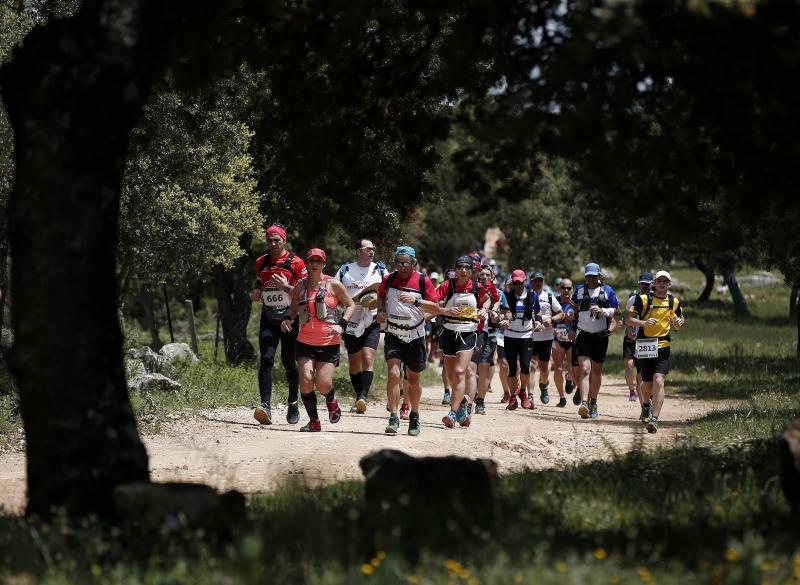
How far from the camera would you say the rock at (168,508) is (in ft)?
19.6

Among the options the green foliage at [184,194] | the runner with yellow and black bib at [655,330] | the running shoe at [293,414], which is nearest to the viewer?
the running shoe at [293,414]

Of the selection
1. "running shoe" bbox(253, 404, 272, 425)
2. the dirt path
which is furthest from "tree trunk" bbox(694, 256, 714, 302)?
Result: "running shoe" bbox(253, 404, 272, 425)

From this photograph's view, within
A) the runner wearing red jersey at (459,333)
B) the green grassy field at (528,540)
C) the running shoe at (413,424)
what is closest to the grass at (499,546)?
the green grassy field at (528,540)

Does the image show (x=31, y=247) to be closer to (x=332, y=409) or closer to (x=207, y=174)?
(x=332, y=409)

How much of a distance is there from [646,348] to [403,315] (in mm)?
3512

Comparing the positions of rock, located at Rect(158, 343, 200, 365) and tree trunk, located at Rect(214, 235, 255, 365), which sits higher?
tree trunk, located at Rect(214, 235, 255, 365)

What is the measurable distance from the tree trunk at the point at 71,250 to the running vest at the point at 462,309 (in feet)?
25.4

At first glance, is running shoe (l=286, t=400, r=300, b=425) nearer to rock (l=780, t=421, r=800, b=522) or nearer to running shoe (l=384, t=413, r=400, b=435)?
running shoe (l=384, t=413, r=400, b=435)

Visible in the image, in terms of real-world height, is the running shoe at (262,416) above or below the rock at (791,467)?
below

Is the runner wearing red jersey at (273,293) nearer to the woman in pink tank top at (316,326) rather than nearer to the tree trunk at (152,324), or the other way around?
the woman in pink tank top at (316,326)

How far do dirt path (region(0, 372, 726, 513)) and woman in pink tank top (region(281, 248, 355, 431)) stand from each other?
0.57m

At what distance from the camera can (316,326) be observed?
12.7 m

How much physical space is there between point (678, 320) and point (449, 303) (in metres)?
2.95

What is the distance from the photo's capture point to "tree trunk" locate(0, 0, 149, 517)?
6.19 meters
